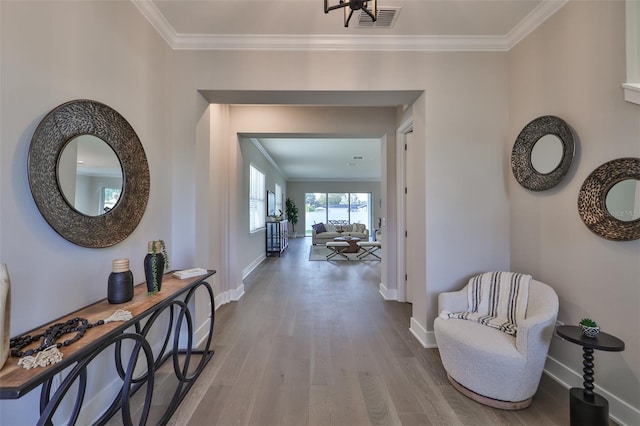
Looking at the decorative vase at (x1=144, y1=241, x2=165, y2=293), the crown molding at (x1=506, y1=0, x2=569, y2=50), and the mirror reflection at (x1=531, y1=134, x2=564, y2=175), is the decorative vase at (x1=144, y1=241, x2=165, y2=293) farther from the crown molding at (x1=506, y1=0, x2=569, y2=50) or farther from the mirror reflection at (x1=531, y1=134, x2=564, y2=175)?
the crown molding at (x1=506, y1=0, x2=569, y2=50)

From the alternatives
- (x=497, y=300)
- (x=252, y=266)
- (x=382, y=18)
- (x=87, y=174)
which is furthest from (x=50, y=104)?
(x=252, y=266)

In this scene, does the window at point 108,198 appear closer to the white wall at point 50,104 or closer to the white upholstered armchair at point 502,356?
the white wall at point 50,104

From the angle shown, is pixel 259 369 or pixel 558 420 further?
pixel 259 369

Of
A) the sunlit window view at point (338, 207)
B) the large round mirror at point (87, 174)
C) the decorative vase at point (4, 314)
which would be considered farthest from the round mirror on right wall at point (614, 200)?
the sunlit window view at point (338, 207)

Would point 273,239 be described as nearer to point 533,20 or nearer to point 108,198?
point 108,198

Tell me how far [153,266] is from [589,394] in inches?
103

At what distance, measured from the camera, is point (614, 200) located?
5.32ft

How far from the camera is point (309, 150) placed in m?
6.91

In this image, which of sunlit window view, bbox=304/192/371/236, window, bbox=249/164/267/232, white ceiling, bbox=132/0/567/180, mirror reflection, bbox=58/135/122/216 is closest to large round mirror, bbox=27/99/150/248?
mirror reflection, bbox=58/135/122/216

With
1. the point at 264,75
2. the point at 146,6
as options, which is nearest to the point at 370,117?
the point at 264,75

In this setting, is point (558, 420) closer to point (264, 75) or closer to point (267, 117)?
point (264, 75)

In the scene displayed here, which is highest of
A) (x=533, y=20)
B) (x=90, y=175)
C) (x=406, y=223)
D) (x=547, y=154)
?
(x=533, y=20)

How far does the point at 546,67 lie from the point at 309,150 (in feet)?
17.2

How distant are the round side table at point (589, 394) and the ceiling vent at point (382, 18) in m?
2.48
